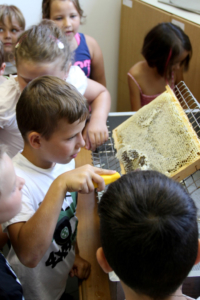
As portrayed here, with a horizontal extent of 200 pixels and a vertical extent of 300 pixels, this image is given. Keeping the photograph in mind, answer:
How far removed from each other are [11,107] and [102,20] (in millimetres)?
1652

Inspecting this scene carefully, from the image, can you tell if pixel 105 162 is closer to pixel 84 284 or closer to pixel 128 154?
pixel 128 154

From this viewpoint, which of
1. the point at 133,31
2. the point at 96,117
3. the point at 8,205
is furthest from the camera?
the point at 133,31

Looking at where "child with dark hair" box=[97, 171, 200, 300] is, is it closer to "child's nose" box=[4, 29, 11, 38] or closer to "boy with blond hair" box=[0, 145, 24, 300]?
"boy with blond hair" box=[0, 145, 24, 300]

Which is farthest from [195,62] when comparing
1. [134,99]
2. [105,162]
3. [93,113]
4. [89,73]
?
[105,162]

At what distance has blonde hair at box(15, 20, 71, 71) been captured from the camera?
2.92ft

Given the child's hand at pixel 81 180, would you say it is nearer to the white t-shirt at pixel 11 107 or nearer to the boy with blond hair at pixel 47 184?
the boy with blond hair at pixel 47 184

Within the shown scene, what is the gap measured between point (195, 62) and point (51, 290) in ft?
4.64

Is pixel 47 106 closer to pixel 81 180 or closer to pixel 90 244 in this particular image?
pixel 81 180

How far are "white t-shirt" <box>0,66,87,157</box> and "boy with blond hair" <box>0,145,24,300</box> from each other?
405 millimetres

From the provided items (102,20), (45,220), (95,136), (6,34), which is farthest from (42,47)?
(102,20)

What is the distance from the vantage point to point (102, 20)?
2.23 metres

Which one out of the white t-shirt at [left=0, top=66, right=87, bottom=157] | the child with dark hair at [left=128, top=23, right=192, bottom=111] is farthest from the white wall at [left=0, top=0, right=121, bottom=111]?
the white t-shirt at [left=0, top=66, right=87, bottom=157]

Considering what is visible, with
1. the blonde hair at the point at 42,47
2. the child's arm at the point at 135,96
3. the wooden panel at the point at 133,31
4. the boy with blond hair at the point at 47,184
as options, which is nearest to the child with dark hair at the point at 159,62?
the child's arm at the point at 135,96

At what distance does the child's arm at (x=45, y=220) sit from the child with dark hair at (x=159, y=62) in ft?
3.23
